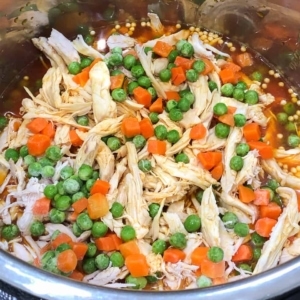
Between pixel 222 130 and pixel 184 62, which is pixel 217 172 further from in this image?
pixel 184 62

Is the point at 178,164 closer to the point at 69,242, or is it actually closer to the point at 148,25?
the point at 69,242

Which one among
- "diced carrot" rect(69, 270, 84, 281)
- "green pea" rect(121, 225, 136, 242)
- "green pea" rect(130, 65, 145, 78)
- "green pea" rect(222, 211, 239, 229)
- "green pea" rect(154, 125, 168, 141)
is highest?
"green pea" rect(130, 65, 145, 78)

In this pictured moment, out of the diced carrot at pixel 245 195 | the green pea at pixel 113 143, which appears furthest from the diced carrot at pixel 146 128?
the diced carrot at pixel 245 195

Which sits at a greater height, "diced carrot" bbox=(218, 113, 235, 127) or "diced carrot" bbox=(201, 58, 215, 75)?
"diced carrot" bbox=(201, 58, 215, 75)

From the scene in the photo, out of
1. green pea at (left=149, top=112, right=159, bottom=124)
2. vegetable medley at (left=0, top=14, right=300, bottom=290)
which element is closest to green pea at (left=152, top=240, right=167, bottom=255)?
vegetable medley at (left=0, top=14, right=300, bottom=290)

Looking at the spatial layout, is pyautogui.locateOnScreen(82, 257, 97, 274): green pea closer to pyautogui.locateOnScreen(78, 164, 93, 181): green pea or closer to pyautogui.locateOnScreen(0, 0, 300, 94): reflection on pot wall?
pyautogui.locateOnScreen(78, 164, 93, 181): green pea

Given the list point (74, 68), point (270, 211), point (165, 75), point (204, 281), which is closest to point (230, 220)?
point (270, 211)
